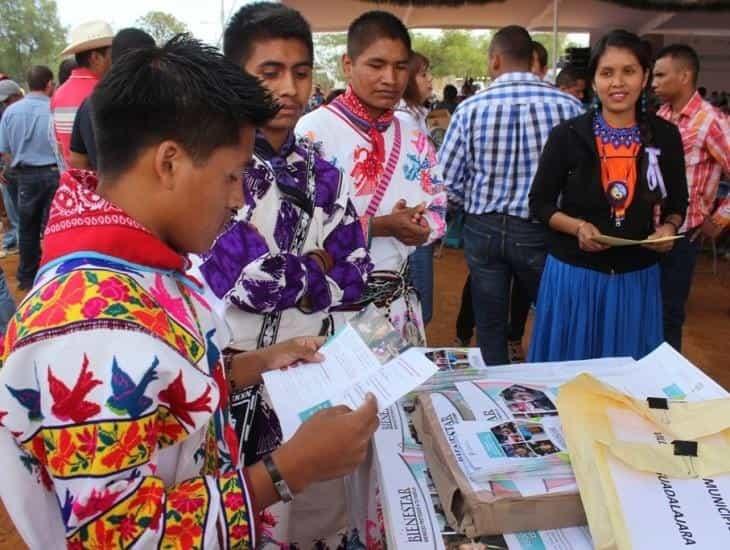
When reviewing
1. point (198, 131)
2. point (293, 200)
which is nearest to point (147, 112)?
point (198, 131)

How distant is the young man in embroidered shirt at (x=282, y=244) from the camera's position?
55.7 inches

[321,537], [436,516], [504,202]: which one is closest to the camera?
[436,516]

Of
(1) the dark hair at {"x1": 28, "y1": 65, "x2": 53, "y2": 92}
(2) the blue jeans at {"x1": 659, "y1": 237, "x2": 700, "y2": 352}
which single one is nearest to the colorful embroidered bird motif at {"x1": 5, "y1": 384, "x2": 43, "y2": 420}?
(2) the blue jeans at {"x1": 659, "y1": 237, "x2": 700, "y2": 352}

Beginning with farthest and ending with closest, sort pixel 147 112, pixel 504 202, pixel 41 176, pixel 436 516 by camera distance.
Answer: pixel 41 176 < pixel 504 202 < pixel 436 516 < pixel 147 112

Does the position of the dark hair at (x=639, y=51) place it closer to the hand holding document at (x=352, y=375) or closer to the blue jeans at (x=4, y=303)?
the hand holding document at (x=352, y=375)

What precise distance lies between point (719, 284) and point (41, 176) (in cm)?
629

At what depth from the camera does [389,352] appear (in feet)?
3.68

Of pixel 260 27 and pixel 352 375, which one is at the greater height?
pixel 260 27

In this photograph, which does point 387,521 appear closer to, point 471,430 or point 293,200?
A: point 471,430

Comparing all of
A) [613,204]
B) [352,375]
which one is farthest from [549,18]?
[352,375]

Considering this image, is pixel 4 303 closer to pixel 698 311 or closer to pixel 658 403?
Result: pixel 658 403

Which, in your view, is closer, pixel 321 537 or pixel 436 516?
pixel 436 516

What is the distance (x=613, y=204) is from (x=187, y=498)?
1916 mm

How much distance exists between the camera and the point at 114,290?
29.7 inches
